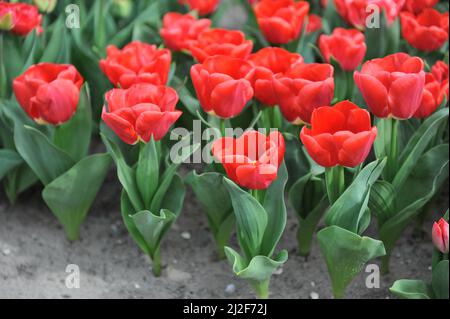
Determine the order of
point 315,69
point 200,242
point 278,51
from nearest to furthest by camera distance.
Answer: point 315,69 → point 278,51 → point 200,242

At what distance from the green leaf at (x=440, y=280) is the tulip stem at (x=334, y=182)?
236 mm

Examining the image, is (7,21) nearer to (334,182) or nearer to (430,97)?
(334,182)

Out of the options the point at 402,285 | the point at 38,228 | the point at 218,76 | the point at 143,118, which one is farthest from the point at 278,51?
the point at 38,228

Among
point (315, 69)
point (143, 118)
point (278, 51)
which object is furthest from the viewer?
point (278, 51)

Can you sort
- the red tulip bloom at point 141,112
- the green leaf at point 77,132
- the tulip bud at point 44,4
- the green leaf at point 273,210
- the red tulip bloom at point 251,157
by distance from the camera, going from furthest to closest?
the tulip bud at point 44,4
the green leaf at point 77,132
the green leaf at point 273,210
the red tulip bloom at point 141,112
the red tulip bloom at point 251,157

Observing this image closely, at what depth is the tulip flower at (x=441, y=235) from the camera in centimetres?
161

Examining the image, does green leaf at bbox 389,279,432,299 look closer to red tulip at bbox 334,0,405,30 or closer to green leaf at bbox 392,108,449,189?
green leaf at bbox 392,108,449,189

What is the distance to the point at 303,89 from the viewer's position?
172 centimetres

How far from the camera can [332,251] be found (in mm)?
1719

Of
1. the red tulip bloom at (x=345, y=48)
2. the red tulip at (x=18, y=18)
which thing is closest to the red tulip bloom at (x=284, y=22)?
the red tulip bloom at (x=345, y=48)

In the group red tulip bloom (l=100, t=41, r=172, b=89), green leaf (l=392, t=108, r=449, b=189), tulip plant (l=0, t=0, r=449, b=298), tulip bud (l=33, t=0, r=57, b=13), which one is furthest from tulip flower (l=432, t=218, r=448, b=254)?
tulip bud (l=33, t=0, r=57, b=13)

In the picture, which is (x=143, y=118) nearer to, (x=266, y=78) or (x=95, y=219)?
(x=266, y=78)

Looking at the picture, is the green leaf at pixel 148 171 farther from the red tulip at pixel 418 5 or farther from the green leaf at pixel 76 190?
the red tulip at pixel 418 5
